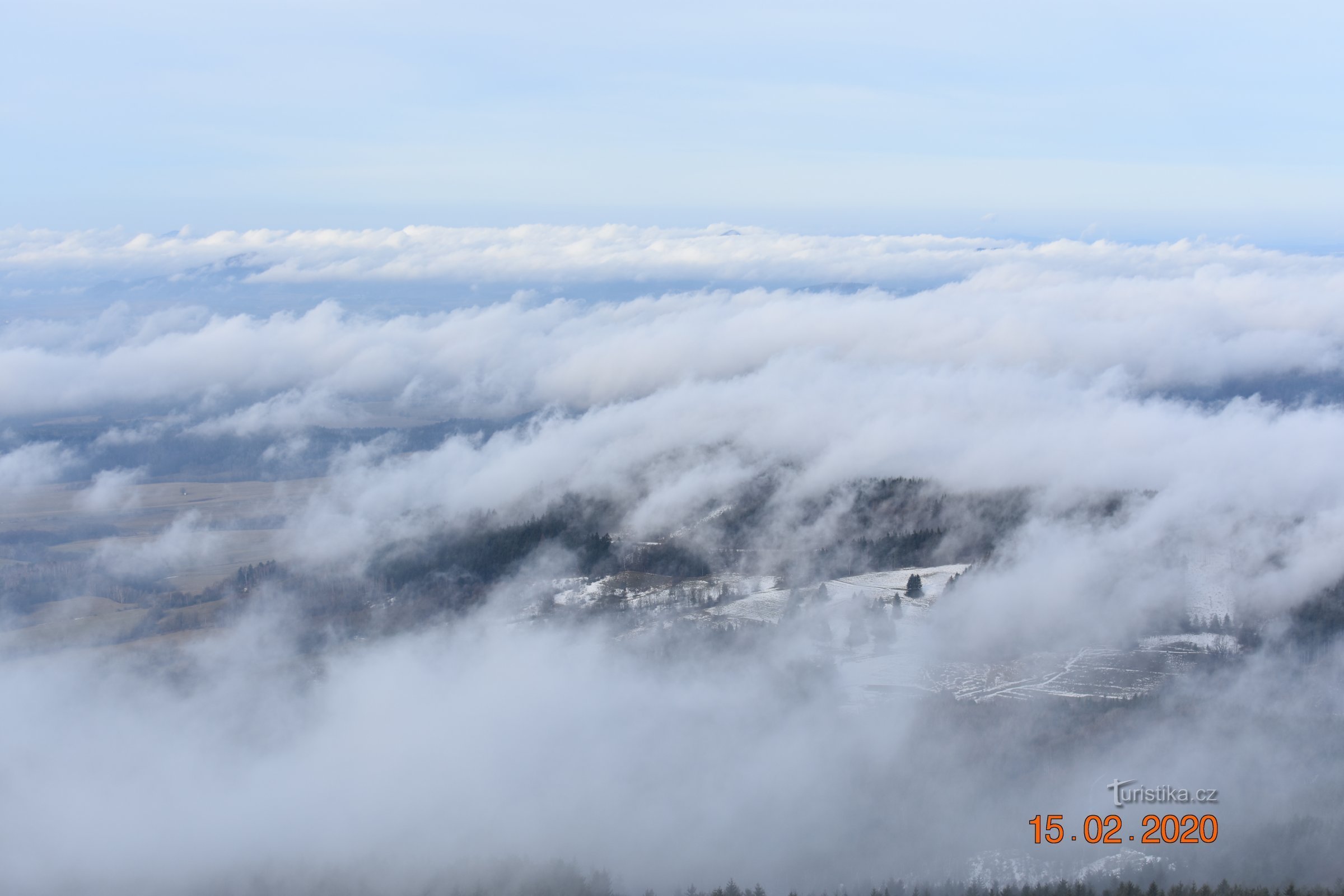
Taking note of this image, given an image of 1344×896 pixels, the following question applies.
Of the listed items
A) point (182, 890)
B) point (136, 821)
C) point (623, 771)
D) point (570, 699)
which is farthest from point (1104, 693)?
point (136, 821)

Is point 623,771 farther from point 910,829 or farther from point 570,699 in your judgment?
point 910,829

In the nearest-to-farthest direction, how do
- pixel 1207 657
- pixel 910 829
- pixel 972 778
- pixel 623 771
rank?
pixel 910 829
pixel 972 778
pixel 623 771
pixel 1207 657

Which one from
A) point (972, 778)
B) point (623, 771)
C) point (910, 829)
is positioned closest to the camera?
point (910, 829)

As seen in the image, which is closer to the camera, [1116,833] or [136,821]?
[1116,833]
